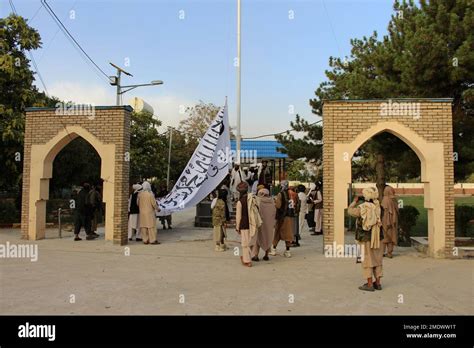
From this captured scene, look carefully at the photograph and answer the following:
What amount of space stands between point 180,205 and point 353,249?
5.40 metres

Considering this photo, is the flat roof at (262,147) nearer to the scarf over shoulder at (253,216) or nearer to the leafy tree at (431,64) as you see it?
the leafy tree at (431,64)

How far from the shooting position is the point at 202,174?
13234 millimetres

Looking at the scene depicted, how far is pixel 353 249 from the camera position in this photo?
10.2 metres

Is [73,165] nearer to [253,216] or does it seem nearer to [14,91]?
[14,91]

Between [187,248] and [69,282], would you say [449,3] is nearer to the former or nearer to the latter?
[187,248]

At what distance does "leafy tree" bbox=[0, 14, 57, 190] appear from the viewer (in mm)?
14117

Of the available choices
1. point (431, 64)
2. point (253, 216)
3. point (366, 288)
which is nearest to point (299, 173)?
point (431, 64)

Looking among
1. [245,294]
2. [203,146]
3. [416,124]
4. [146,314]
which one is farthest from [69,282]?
[416,124]

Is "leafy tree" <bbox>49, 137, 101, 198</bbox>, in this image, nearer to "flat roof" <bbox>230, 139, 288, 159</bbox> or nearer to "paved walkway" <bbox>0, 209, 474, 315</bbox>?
"paved walkway" <bbox>0, 209, 474, 315</bbox>

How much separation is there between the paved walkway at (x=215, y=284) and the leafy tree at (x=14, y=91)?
5504 mm

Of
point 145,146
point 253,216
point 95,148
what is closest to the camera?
point 253,216

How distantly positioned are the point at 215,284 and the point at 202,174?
21.8ft

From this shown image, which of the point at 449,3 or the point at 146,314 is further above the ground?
the point at 449,3
